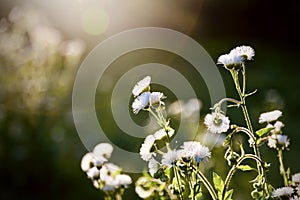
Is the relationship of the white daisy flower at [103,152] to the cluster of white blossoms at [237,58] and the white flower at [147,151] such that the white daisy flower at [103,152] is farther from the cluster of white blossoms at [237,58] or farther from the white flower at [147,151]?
the cluster of white blossoms at [237,58]

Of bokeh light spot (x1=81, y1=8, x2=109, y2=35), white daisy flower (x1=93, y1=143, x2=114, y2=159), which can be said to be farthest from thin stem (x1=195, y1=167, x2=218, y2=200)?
bokeh light spot (x1=81, y1=8, x2=109, y2=35)

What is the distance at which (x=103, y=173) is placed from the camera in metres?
1.32

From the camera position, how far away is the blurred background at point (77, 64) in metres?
2.49

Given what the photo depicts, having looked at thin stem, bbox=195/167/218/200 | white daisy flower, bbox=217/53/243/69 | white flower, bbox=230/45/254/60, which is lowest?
thin stem, bbox=195/167/218/200

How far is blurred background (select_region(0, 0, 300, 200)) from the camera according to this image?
8.16 feet

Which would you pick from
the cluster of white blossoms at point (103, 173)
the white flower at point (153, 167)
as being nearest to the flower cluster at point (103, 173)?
the cluster of white blossoms at point (103, 173)

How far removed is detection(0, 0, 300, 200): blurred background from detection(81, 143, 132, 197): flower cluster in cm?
72

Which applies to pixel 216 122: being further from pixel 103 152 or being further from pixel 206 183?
pixel 103 152

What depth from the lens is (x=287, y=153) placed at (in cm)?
287

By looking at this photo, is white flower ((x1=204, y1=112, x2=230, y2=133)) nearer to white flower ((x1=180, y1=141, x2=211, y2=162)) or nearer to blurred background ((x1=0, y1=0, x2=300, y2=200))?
white flower ((x1=180, y1=141, x2=211, y2=162))

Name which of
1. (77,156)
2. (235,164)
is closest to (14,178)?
(77,156)

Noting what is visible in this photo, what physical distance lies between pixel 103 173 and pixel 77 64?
2654 mm

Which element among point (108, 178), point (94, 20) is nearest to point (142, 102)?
point (108, 178)

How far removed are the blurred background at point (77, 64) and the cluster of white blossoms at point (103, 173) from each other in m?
0.72
